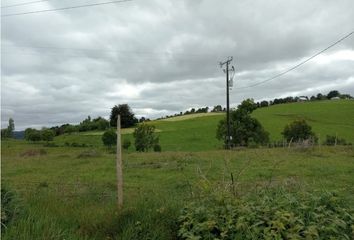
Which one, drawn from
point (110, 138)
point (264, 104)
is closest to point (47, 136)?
point (110, 138)

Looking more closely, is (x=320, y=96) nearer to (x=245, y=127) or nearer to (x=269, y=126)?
(x=269, y=126)

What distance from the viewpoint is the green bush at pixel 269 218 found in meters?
5.04

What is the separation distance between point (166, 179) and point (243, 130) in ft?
105

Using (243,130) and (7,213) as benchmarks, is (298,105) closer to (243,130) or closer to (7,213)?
(243,130)

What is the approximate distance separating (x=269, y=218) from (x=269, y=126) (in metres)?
69.4

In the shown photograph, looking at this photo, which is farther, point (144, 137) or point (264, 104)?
point (264, 104)

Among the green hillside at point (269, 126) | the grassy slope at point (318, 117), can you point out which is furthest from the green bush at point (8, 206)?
the grassy slope at point (318, 117)

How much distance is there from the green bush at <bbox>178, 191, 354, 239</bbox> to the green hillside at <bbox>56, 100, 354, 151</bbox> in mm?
48368

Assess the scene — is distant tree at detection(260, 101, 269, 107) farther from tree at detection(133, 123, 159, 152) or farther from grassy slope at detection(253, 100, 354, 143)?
tree at detection(133, 123, 159, 152)

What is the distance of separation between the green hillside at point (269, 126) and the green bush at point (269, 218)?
48368 millimetres

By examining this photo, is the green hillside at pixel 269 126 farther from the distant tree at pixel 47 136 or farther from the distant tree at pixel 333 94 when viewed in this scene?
the distant tree at pixel 333 94

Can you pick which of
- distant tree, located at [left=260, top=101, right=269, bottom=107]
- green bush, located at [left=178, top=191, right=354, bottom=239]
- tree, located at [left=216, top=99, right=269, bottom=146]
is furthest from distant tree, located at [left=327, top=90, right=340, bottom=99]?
green bush, located at [left=178, top=191, right=354, bottom=239]

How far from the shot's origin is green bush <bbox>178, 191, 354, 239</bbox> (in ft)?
16.5

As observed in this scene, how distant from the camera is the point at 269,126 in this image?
240 feet
